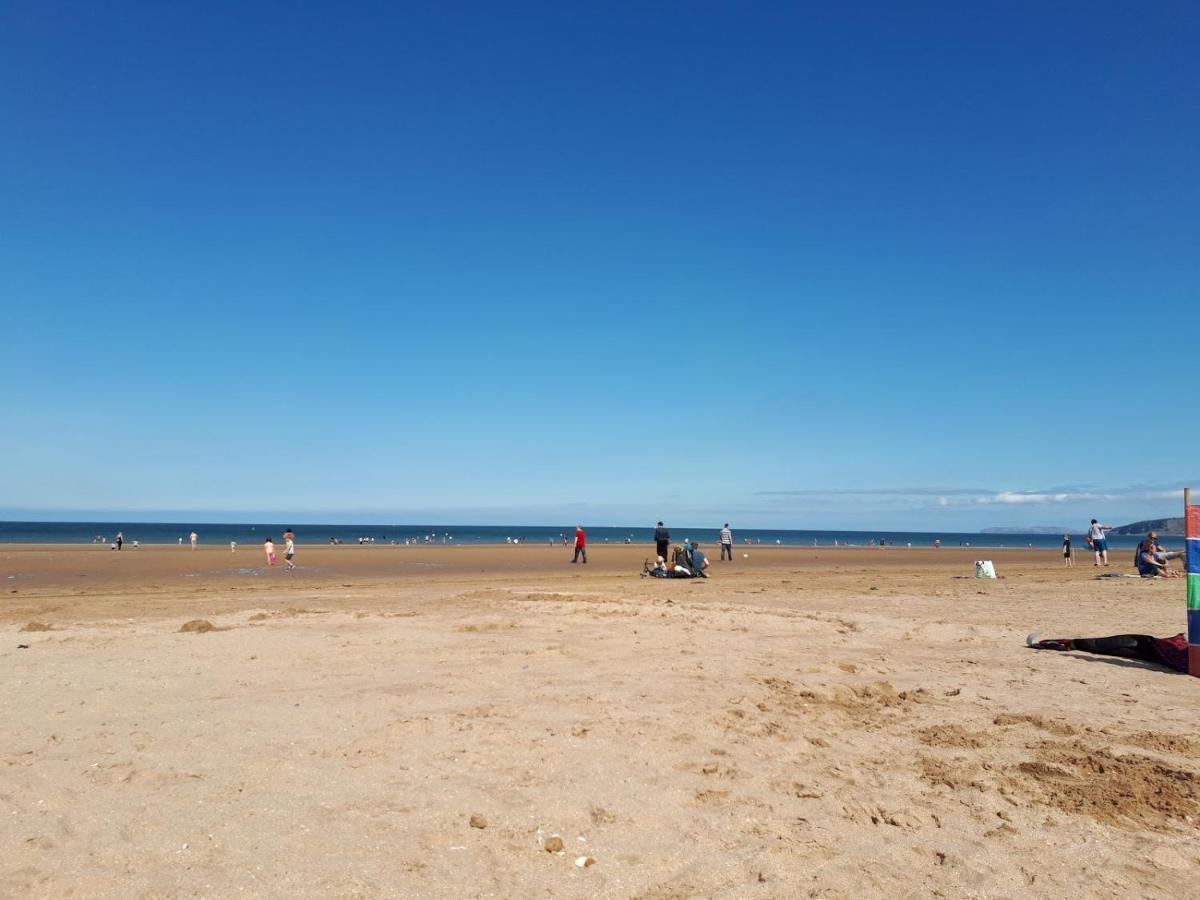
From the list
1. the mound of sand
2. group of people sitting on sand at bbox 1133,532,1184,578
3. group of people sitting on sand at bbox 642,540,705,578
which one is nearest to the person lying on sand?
the mound of sand

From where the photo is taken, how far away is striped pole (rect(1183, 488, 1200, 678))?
927 centimetres

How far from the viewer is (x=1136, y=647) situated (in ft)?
33.5

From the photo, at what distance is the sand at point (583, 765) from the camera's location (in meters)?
4.33

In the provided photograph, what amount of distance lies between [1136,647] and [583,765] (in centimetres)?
803

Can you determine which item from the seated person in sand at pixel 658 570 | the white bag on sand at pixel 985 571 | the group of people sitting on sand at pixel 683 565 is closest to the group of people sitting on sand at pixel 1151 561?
the white bag on sand at pixel 985 571

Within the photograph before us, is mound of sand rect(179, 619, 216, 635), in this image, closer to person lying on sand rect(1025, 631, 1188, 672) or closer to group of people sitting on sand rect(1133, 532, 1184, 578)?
person lying on sand rect(1025, 631, 1188, 672)

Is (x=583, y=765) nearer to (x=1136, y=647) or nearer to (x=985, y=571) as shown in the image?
(x=1136, y=647)

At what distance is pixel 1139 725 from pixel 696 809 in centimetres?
451

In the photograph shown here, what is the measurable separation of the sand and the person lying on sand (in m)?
0.30

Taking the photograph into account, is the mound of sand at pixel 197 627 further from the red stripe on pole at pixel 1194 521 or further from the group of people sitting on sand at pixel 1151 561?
the group of people sitting on sand at pixel 1151 561

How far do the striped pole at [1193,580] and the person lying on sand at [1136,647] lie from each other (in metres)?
0.19

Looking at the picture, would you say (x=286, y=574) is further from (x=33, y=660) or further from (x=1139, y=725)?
(x=1139, y=725)

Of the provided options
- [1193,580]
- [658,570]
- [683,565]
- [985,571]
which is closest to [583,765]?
[1193,580]

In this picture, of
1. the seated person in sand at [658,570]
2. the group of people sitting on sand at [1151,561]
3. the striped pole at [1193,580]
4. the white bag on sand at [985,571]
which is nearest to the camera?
the striped pole at [1193,580]
